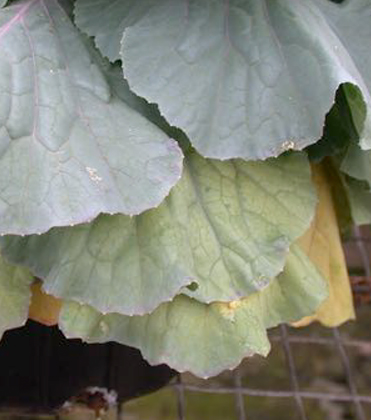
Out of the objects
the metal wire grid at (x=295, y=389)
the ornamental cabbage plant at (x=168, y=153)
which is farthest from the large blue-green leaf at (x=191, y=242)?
the metal wire grid at (x=295, y=389)

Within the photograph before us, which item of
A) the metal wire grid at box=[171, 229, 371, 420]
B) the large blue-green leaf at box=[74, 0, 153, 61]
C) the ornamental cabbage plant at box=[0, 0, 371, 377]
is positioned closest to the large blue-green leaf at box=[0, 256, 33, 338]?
the ornamental cabbage plant at box=[0, 0, 371, 377]

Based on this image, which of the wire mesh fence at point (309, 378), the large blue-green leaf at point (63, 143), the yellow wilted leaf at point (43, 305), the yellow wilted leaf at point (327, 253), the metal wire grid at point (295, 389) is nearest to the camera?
the large blue-green leaf at point (63, 143)

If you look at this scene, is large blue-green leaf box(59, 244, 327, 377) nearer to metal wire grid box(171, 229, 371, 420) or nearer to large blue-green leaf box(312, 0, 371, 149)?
large blue-green leaf box(312, 0, 371, 149)

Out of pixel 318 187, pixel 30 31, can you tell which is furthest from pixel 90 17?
pixel 318 187

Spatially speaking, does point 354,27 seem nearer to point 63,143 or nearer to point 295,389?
point 63,143

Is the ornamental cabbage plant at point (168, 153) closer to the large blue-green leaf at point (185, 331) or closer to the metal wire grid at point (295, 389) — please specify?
the large blue-green leaf at point (185, 331)

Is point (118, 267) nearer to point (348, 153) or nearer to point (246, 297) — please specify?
point (246, 297)

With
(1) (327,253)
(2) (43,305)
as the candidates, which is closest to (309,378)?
(1) (327,253)
